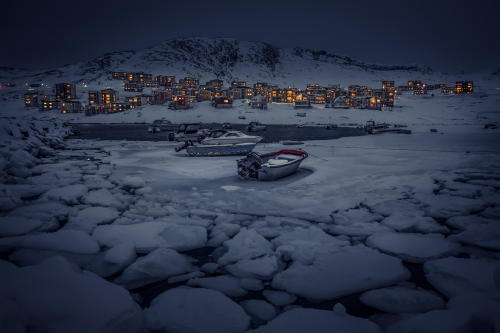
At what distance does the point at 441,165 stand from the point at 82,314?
15.4m

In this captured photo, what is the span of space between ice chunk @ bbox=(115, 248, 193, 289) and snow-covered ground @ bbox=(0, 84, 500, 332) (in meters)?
0.02

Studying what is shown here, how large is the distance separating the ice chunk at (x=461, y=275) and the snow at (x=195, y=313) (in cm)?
294

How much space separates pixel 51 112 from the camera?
94250mm

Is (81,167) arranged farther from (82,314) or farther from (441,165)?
(441,165)

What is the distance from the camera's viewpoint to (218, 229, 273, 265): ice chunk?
17.6ft

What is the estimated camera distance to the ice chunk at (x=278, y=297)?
A: 410 cm

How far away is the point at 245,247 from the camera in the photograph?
5.68m

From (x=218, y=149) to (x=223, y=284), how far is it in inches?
615

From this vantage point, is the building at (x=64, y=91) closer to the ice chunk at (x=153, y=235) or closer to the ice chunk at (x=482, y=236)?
the ice chunk at (x=153, y=235)

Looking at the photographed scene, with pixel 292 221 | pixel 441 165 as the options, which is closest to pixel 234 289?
pixel 292 221

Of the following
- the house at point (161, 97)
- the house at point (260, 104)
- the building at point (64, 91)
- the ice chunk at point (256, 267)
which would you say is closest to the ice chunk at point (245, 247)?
the ice chunk at point (256, 267)

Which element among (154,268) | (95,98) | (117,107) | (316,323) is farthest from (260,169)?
(95,98)

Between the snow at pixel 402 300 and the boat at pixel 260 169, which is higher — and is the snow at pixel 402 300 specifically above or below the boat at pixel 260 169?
below

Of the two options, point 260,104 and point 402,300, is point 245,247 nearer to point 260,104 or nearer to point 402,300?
point 402,300
